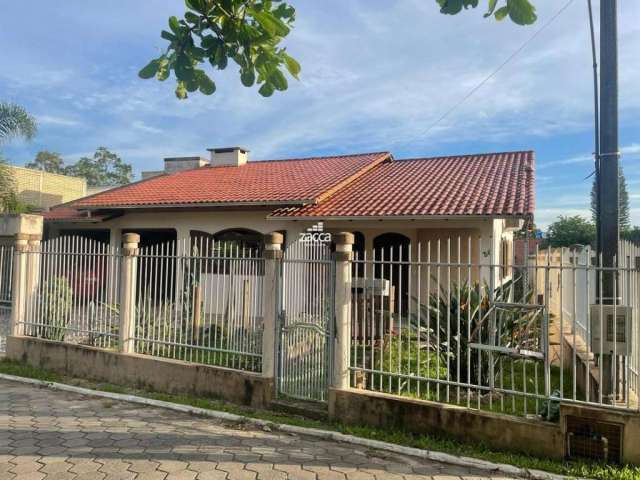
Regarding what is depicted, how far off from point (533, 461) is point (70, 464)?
370 cm

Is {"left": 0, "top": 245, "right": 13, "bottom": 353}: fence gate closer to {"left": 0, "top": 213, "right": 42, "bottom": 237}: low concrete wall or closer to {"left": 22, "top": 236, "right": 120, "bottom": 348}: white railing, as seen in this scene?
{"left": 0, "top": 213, "right": 42, "bottom": 237}: low concrete wall

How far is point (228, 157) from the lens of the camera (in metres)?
18.2

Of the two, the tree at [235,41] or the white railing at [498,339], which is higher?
the tree at [235,41]

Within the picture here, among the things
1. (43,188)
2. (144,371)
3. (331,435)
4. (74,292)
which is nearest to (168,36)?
(331,435)

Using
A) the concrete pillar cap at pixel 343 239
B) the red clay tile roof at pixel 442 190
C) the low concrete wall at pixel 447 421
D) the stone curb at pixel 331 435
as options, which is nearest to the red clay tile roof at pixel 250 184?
the red clay tile roof at pixel 442 190

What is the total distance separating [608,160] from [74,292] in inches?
276

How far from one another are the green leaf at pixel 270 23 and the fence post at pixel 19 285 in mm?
6437

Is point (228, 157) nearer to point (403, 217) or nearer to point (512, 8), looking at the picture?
point (403, 217)

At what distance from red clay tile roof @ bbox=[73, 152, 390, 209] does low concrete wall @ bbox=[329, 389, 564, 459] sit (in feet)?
22.3

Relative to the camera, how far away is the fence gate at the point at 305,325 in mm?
5152

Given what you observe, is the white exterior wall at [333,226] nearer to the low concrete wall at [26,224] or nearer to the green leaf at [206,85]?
the low concrete wall at [26,224]

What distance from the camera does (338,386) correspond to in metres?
4.94

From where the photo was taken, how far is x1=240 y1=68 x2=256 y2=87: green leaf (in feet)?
9.83

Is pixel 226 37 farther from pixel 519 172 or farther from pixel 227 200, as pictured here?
pixel 519 172
